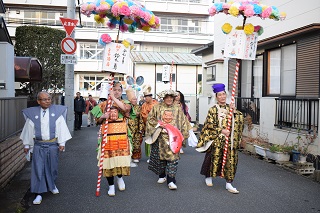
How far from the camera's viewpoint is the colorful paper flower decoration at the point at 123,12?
579cm

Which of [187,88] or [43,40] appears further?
[187,88]

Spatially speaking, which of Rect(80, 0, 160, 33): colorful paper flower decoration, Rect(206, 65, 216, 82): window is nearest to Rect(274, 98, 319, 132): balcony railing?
Rect(80, 0, 160, 33): colorful paper flower decoration

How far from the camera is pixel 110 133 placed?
6.05 metres

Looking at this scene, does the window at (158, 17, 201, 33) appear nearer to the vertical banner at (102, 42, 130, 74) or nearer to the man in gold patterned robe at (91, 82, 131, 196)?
the vertical banner at (102, 42, 130, 74)

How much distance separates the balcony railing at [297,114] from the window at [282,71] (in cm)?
91

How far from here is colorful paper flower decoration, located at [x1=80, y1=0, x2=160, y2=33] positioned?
19.0 feet

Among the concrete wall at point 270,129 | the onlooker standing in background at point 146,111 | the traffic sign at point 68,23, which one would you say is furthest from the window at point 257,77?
the traffic sign at point 68,23

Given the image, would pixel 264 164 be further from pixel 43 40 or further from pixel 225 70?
pixel 43 40

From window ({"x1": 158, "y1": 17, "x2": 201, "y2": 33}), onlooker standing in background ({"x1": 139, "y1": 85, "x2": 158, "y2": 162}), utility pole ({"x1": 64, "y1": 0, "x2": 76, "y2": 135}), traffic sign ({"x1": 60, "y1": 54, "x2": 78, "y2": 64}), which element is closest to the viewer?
onlooker standing in background ({"x1": 139, "y1": 85, "x2": 158, "y2": 162})

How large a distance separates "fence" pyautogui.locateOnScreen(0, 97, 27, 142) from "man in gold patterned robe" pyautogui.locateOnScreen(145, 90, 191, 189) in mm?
2860

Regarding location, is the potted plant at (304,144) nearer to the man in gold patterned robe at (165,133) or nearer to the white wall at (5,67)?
the man in gold patterned robe at (165,133)

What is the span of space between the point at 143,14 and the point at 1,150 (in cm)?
349

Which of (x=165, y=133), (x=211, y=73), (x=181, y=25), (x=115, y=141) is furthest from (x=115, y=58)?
(x=181, y=25)

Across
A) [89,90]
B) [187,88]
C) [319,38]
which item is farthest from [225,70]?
[89,90]
